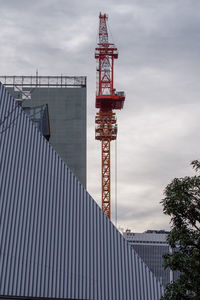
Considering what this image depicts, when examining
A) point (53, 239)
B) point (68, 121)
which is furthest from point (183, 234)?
point (68, 121)

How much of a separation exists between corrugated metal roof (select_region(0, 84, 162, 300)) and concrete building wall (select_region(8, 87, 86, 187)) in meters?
71.9

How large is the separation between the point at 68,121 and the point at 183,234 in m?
89.3

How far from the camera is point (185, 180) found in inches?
962

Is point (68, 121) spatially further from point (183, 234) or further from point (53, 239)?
point (183, 234)

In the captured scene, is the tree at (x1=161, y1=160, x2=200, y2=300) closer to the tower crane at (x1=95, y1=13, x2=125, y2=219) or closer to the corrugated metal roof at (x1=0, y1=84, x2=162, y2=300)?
the corrugated metal roof at (x1=0, y1=84, x2=162, y2=300)

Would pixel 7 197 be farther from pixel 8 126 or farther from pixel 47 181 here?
pixel 8 126

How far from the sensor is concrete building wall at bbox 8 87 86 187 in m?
109

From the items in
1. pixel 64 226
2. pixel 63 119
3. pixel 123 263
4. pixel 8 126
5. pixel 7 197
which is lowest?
pixel 123 263

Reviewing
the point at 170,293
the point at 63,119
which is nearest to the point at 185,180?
the point at 170,293

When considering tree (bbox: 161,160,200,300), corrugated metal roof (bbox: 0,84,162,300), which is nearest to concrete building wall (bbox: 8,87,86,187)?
corrugated metal roof (bbox: 0,84,162,300)

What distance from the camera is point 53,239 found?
1245 inches

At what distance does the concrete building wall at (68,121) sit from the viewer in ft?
358

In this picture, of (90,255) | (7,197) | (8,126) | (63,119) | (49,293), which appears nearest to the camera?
(49,293)

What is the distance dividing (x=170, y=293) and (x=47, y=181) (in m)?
14.0
